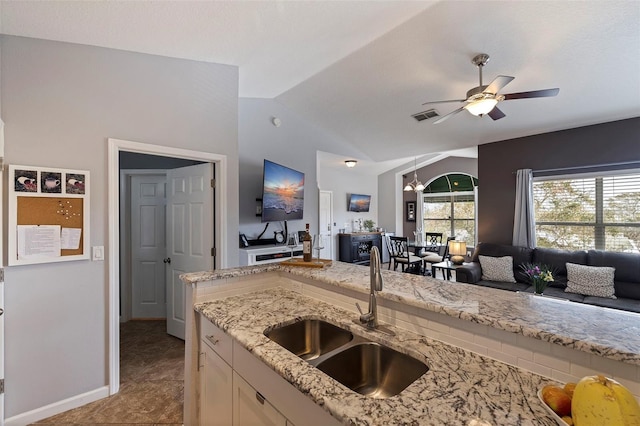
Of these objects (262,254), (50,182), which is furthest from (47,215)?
(262,254)

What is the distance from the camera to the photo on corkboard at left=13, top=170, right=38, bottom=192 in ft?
6.48

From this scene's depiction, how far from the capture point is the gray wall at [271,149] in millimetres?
4410

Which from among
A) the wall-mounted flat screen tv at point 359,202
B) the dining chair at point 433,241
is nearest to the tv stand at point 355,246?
the wall-mounted flat screen tv at point 359,202

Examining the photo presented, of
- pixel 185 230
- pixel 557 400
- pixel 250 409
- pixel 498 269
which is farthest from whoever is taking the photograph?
pixel 498 269

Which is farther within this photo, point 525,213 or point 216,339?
point 525,213

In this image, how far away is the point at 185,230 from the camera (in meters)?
3.30

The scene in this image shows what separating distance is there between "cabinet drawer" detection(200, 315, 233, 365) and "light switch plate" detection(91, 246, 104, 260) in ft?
4.00

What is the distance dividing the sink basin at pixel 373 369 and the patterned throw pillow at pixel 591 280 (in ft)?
12.8

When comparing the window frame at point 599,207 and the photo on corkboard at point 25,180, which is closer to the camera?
the photo on corkboard at point 25,180

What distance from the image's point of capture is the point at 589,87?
3.36m

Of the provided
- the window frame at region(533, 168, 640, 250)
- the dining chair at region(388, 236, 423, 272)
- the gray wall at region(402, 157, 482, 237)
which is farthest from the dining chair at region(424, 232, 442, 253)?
the window frame at region(533, 168, 640, 250)

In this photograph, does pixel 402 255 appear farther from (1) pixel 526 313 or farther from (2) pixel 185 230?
(1) pixel 526 313

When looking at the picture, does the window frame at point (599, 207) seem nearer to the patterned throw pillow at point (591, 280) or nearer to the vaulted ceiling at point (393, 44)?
the vaulted ceiling at point (393, 44)

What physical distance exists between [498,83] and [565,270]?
308 cm
